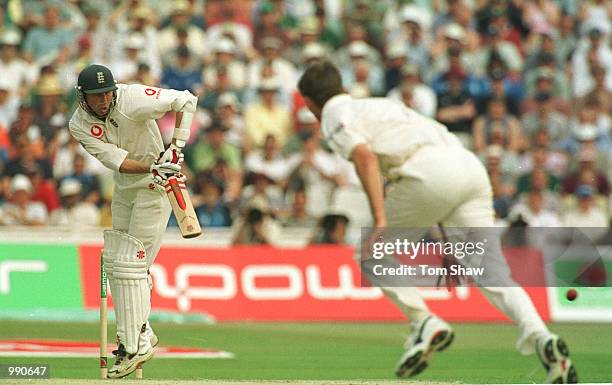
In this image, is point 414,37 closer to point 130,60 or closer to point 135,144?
point 130,60

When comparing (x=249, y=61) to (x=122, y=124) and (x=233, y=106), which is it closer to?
(x=233, y=106)

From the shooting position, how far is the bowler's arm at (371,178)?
7.88m

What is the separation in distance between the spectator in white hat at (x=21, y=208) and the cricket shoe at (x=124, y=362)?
736cm

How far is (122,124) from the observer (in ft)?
26.8

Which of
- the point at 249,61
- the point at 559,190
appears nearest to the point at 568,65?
the point at 559,190

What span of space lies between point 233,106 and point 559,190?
4256mm

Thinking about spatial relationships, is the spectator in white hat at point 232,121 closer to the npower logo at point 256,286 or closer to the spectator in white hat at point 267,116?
the spectator in white hat at point 267,116

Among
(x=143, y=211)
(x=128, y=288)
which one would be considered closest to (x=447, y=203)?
(x=143, y=211)

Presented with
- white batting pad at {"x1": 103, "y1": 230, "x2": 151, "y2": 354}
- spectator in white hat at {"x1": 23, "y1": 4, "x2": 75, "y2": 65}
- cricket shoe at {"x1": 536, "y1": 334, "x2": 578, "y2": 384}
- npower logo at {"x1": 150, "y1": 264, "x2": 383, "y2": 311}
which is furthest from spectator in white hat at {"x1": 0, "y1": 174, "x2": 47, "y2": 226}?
cricket shoe at {"x1": 536, "y1": 334, "x2": 578, "y2": 384}

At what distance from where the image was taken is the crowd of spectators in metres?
15.8

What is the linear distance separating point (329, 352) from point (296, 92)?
6564 mm

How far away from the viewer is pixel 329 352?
11.4 m

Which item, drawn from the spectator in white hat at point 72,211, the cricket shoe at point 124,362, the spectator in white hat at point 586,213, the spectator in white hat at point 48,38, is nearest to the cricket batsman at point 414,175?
the cricket shoe at point 124,362

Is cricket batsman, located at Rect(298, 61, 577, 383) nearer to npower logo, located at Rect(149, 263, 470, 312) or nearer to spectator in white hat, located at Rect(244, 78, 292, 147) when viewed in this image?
npower logo, located at Rect(149, 263, 470, 312)
